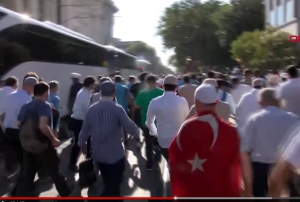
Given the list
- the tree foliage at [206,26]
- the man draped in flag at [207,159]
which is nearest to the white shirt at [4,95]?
the man draped in flag at [207,159]

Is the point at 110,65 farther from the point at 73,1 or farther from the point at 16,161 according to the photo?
the point at 73,1

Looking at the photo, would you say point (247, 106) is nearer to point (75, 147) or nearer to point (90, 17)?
point (75, 147)

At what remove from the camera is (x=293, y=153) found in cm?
386

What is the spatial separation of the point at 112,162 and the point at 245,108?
278 centimetres

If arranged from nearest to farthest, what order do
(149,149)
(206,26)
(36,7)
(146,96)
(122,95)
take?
1. (146,96)
2. (149,149)
3. (122,95)
4. (206,26)
5. (36,7)

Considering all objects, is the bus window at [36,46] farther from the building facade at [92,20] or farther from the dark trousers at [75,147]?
the building facade at [92,20]

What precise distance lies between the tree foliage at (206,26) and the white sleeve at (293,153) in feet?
148

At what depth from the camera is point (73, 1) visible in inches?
3482

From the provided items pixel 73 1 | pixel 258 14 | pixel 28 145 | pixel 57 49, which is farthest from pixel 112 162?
pixel 73 1

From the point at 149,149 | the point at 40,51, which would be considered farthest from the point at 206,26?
the point at 149,149

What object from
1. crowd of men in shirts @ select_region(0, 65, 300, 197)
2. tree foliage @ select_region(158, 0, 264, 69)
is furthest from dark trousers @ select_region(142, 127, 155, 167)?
tree foliage @ select_region(158, 0, 264, 69)

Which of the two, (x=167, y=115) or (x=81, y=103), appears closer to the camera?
(x=167, y=115)

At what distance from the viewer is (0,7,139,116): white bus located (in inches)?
633

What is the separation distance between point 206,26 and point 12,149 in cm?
4872
